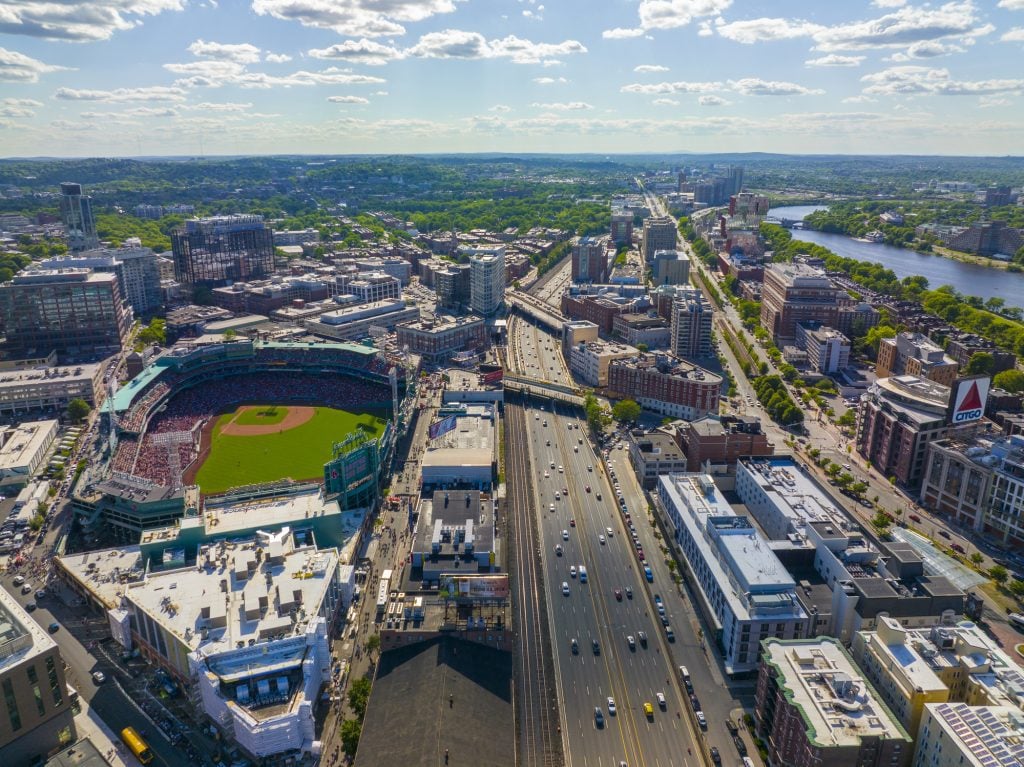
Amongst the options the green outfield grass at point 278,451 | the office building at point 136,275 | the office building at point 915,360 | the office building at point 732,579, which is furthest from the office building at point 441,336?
the office building at point 915,360

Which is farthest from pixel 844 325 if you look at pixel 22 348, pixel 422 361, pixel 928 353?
pixel 22 348

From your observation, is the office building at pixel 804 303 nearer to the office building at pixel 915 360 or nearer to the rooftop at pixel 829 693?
the office building at pixel 915 360

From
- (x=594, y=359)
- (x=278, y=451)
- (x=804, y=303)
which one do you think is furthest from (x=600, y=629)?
(x=804, y=303)

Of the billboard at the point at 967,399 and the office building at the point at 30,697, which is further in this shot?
the billboard at the point at 967,399

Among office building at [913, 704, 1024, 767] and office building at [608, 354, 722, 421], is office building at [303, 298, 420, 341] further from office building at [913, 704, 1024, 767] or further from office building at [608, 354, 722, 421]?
office building at [913, 704, 1024, 767]

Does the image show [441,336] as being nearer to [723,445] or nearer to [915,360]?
[723,445]

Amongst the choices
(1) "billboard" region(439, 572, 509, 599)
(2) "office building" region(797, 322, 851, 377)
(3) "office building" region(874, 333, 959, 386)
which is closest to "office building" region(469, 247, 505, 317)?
(2) "office building" region(797, 322, 851, 377)

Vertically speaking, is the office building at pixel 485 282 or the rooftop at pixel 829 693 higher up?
the office building at pixel 485 282
